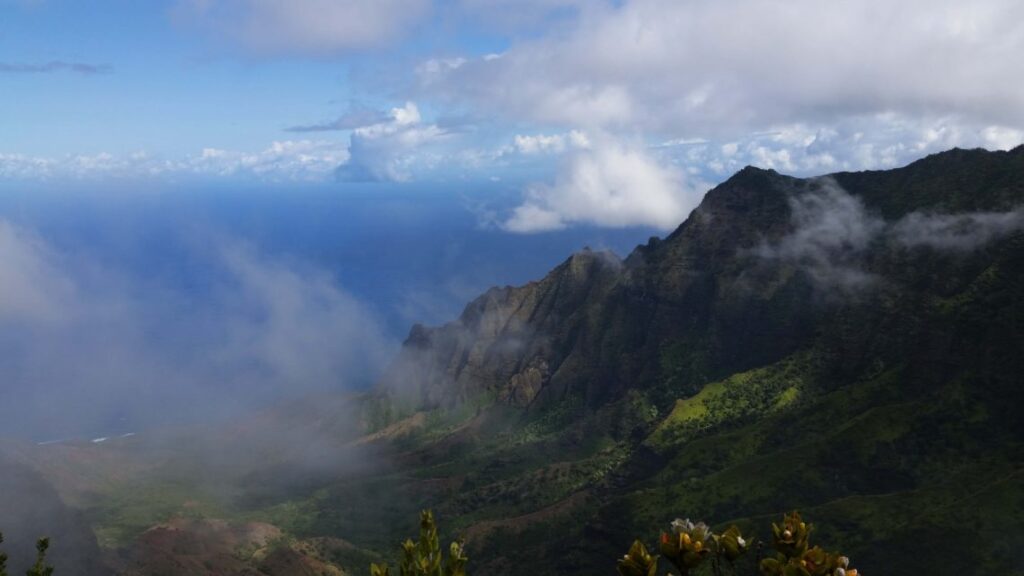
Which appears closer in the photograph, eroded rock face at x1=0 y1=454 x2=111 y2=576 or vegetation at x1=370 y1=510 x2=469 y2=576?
vegetation at x1=370 y1=510 x2=469 y2=576

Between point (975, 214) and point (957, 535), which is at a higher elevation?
point (975, 214)

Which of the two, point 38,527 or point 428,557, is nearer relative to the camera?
point 428,557

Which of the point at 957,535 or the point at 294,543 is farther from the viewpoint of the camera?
the point at 294,543

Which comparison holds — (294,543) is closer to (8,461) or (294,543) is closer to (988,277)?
(8,461)

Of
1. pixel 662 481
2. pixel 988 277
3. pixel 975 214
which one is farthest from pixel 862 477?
pixel 975 214

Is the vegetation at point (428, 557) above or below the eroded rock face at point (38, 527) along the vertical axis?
above

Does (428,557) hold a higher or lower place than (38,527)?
higher

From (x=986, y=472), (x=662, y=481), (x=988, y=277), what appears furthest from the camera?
(x=662, y=481)

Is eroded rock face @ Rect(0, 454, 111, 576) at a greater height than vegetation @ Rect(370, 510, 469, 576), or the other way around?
vegetation @ Rect(370, 510, 469, 576)

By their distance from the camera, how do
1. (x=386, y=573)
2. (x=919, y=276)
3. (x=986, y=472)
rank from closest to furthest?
(x=386, y=573) < (x=986, y=472) < (x=919, y=276)

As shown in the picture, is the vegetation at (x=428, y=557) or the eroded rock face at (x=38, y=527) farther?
the eroded rock face at (x=38, y=527)

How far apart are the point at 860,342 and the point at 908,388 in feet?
96.2

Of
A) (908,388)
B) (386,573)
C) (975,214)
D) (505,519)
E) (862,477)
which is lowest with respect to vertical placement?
(505,519)

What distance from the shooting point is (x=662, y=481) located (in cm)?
18188
